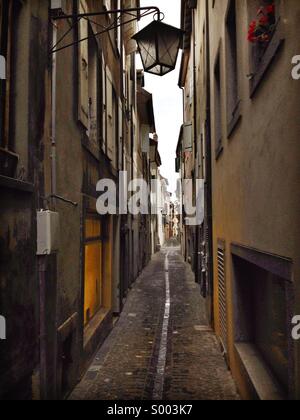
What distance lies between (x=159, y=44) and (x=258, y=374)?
451cm

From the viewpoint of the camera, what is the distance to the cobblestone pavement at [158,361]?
6555 millimetres

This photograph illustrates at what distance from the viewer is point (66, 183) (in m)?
6.34

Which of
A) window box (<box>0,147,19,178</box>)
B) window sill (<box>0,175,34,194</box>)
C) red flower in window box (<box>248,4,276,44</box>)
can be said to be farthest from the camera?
red flower in window box (<box>248,4,276,44</box>)

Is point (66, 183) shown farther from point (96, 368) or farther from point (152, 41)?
point (96, 368)

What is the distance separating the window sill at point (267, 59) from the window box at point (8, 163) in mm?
2802

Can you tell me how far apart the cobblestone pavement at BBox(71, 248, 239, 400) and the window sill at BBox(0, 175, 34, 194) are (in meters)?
3.66

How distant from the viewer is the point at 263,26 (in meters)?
4.66

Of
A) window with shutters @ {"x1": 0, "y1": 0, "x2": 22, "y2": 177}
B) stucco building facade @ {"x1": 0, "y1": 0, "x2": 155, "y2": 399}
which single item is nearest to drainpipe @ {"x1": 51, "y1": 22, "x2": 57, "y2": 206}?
stucco building facade @ {"x1": 0, "y1": 0, "x2": 155, "y2": 399}

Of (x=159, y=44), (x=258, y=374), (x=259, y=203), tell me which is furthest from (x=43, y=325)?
(x=159, y=44)

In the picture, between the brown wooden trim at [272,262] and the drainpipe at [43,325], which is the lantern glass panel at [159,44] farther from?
the drainpipe at [43,325]

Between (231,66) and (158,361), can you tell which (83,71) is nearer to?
(231,66)

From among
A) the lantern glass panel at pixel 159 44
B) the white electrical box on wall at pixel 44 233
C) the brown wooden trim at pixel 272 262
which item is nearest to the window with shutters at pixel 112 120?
the lantern glass panel at pixel 159 44

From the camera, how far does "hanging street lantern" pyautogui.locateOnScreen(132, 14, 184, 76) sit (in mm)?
5156

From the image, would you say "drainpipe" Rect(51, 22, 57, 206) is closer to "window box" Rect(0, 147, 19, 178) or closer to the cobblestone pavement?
"window box" Rect(0, 147, 19, 178)
